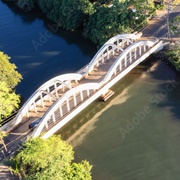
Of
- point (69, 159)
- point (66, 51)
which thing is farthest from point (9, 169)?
point (66, 51)

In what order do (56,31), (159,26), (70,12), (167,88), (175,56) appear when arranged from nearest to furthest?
(167,88) < (175,56) < (159,26) < (70,12) < (56,31)

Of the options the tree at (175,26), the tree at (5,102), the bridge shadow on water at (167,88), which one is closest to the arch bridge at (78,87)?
the tree at (5,102)

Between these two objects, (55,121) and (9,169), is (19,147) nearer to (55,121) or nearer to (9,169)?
(9,169)

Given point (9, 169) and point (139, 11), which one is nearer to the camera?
point (9, 169)

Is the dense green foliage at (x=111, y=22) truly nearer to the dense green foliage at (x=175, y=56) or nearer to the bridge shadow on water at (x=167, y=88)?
the dense green foliage at (x=175, y=56)

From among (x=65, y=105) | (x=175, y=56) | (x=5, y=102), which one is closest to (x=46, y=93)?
(x=65, y=105)

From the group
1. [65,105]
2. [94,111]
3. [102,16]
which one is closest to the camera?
[65,105]

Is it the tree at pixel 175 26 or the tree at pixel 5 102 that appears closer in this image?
the tree at pixel 5 102

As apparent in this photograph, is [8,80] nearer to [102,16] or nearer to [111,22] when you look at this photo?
[111,22]
